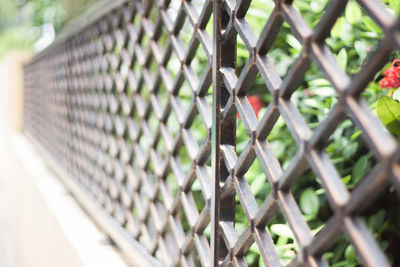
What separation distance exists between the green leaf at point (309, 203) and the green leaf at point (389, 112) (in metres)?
0.39

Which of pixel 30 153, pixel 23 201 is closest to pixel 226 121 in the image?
pixel 23 201

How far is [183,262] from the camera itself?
1.50 meters

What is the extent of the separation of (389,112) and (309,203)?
0.45 meters

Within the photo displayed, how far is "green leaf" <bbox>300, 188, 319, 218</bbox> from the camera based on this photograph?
145 cm

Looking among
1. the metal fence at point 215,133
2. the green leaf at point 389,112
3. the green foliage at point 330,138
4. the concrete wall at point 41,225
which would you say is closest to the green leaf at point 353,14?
the green foliage at point 330,138

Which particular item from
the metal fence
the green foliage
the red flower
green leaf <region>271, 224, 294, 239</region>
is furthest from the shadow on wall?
the red flower

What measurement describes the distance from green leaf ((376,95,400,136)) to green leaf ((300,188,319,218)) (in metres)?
0.39

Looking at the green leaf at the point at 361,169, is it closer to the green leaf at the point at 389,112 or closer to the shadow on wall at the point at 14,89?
the green leaf at the point at 389,112

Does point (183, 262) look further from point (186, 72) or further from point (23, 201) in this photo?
point (23, 201)

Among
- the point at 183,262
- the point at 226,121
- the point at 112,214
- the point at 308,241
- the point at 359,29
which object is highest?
the point at 359,29

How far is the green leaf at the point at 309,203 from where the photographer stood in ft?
4.75

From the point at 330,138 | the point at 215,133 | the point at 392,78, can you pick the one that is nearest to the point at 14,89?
the point at 330,138

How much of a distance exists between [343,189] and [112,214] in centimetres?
191

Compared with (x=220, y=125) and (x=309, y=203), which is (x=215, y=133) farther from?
(x=309, y=203)
